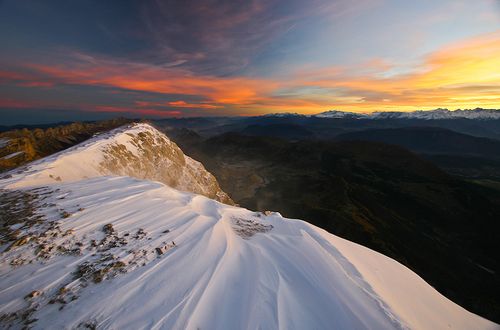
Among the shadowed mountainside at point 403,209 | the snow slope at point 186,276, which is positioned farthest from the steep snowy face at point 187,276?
the shadowed mountainside at point 403,209

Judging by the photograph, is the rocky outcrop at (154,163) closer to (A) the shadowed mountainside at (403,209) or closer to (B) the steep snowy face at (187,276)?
(B) the steep snowy face at (187,276)

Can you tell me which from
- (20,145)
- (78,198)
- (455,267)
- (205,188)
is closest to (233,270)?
(78,198)

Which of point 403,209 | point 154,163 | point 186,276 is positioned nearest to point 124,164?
point 154,163

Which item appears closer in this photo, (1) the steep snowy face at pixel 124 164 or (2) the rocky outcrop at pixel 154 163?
(1) the steep snowy face at pixel 124 164

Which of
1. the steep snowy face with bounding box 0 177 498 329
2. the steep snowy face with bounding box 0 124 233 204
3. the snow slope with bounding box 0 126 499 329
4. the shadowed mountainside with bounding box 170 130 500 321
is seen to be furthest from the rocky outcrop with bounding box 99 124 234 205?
the shadowed mountainside with bounding box 170 130 500 321

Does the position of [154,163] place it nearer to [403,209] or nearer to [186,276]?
[186,276]
